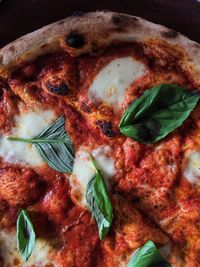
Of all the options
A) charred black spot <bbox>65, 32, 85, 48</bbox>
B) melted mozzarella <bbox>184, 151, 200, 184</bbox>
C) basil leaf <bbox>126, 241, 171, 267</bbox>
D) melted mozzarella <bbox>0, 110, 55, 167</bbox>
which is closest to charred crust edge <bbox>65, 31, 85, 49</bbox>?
charred black spot <bbox>65, 32, 85, 48</bbox>

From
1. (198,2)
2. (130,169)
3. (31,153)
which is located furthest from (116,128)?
(198,2)

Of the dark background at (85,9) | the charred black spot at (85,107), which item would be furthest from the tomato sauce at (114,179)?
the dark background at (85,9)

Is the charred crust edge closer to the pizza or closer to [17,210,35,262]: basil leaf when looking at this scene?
the pizza

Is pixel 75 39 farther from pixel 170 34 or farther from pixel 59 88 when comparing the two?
pixel 170 34

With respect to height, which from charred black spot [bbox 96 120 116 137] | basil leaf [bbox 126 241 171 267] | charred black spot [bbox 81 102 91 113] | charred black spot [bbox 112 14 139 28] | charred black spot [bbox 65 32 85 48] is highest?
charred black spot [bbox 112 14 139 28]

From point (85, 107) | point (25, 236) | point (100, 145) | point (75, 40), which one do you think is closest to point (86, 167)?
point (100, 145)

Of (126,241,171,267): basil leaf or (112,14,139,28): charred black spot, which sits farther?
(112,14,139,28): charred black spot

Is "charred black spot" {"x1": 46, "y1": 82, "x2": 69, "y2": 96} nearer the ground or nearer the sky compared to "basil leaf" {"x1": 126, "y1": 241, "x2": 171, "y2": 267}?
nearer the sky
